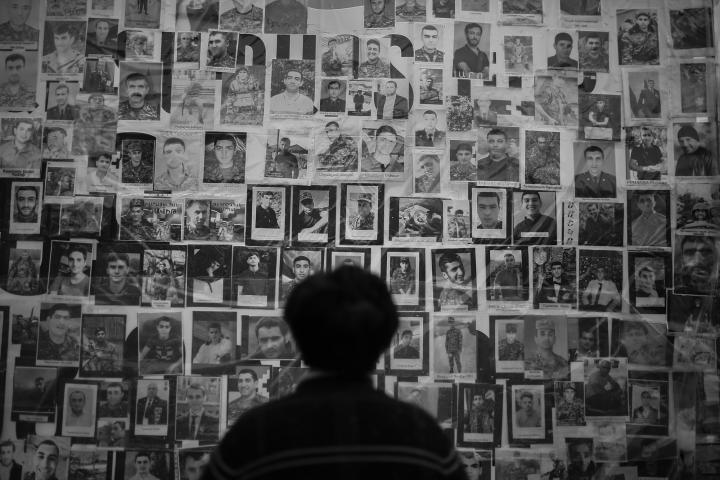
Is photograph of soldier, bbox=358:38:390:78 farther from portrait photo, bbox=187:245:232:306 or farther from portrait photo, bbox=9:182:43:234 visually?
portrait photo, bbox=9:182:43:234

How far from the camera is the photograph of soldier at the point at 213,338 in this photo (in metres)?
2.24

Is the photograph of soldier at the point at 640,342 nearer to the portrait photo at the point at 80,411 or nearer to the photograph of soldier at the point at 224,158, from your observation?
the photograph of soldier at the point at 224,158

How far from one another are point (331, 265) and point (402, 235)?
25 cm

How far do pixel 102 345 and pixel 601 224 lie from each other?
1667 mm

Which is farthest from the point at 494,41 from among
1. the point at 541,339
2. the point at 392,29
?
the point at 541,339

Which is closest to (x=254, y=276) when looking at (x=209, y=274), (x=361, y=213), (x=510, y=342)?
(x=209, y=274)

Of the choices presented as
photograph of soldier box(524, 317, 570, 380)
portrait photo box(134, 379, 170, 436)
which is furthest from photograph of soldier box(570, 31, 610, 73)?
portrait photo box(134, 379, 170, 436)

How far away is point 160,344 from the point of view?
2.24 m

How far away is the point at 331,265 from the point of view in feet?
7.50

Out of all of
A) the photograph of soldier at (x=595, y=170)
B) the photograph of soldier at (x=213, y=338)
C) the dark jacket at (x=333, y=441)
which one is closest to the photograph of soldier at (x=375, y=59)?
→ the photograph of soldier at (x=595, y=170)

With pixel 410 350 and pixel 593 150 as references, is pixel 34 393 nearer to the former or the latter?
pixel 410 350

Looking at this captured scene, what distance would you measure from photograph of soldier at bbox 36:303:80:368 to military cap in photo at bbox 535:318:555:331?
57.9 inches

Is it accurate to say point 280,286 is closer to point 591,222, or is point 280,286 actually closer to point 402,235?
point 402,235

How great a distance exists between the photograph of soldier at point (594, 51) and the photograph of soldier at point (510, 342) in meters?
0.91
